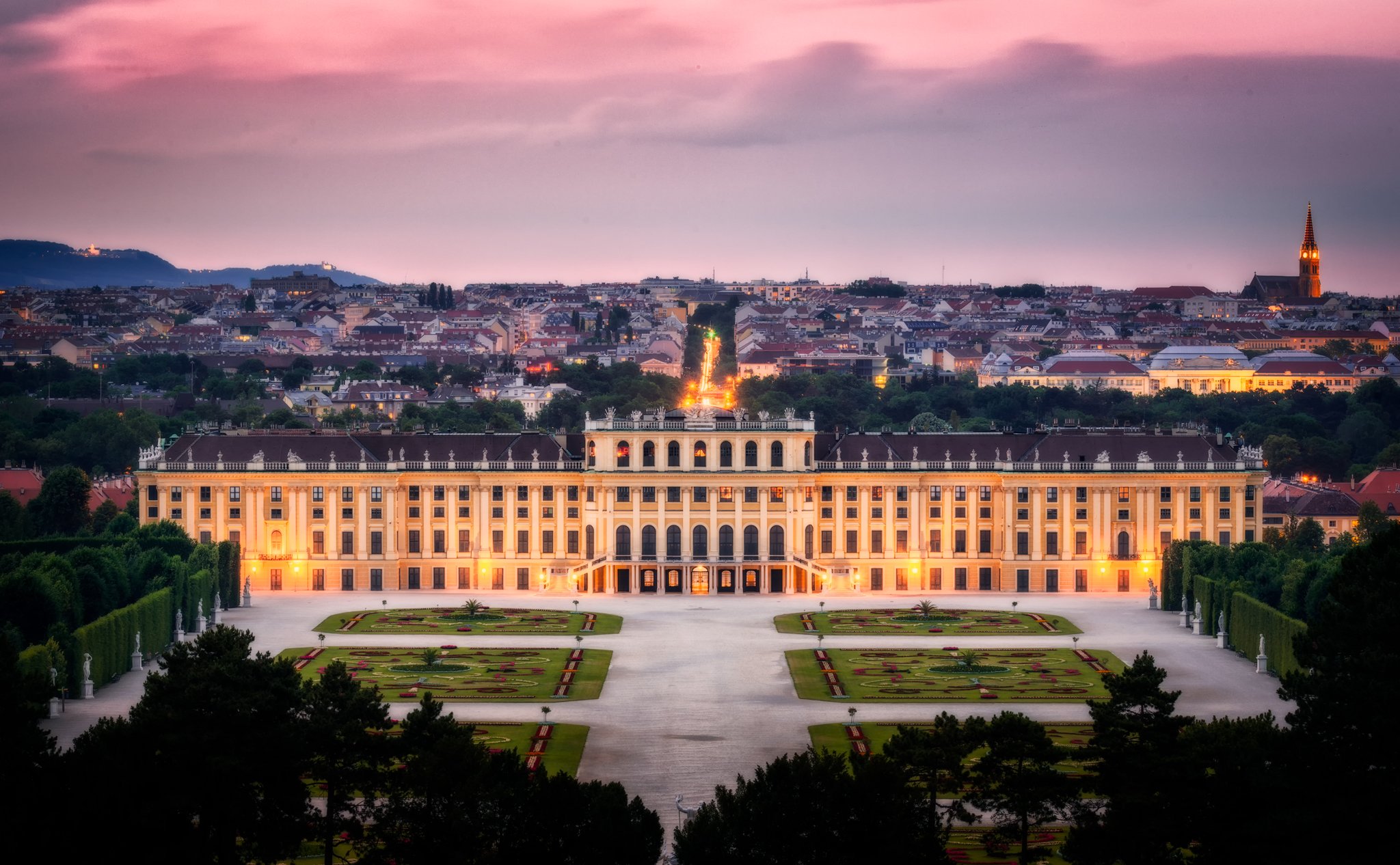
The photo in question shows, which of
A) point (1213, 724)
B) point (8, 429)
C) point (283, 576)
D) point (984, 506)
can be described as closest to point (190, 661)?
point (1213, 724)

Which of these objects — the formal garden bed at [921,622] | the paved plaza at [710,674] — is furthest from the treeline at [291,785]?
the formal garden bed at [921,622]

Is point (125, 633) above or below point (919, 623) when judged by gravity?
above

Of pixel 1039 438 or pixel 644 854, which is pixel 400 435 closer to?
pixel 1039 438

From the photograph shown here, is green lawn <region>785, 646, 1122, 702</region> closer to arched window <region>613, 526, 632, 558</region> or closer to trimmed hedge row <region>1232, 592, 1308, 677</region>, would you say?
trimmed hedge row <region>1232, 592, 1308, 677</region>

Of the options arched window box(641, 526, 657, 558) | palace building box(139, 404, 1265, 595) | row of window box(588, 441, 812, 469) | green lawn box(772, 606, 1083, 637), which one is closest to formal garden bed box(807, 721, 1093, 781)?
A: green lawn box(772, 606, 1083, 637)

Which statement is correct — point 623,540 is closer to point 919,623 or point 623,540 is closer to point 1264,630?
point 919,623

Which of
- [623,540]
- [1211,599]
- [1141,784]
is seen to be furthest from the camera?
[623,540]

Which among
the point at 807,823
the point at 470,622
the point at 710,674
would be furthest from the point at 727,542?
the point at 807,823
